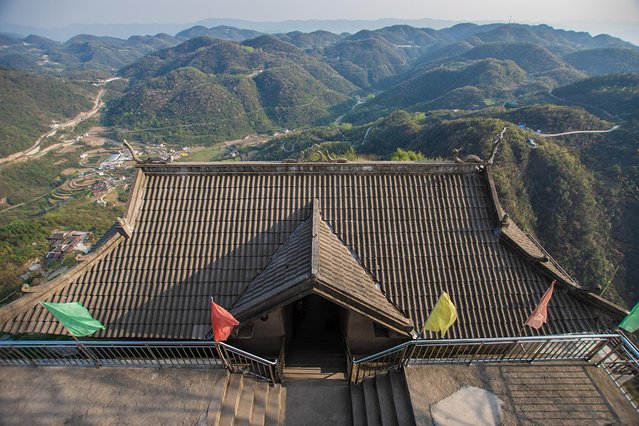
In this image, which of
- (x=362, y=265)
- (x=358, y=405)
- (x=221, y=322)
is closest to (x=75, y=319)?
(x=221, y=322)

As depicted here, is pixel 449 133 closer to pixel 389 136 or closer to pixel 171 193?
pixel 389 136

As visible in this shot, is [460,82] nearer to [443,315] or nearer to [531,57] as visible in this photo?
[531,57]

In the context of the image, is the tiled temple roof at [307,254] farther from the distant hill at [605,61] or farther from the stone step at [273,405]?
the distant hill at [605,61]

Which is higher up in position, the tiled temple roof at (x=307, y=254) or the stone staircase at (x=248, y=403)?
the tiled temple roof at (x=307, y=254)

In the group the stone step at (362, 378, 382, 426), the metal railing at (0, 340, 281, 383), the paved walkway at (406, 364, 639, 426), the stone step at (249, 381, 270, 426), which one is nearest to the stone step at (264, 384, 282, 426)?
the stone step at (249, 381, 270, 426)

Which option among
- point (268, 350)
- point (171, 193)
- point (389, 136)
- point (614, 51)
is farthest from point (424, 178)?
point (614, 51)

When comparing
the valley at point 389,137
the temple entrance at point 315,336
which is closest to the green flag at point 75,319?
the temple entrance at point 315,336
